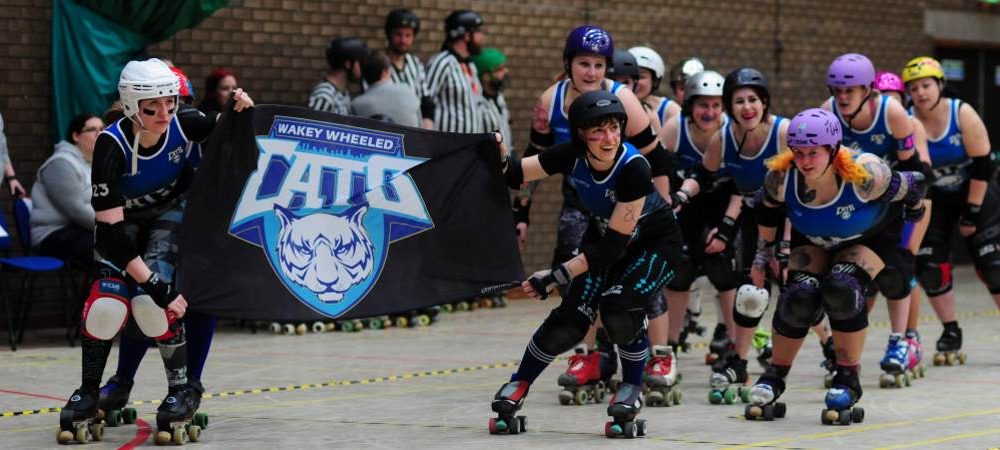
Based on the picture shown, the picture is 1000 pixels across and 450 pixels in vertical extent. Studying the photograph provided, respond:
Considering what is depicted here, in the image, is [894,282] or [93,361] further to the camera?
[894,282]

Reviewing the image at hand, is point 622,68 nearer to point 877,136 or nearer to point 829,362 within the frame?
point 877,136

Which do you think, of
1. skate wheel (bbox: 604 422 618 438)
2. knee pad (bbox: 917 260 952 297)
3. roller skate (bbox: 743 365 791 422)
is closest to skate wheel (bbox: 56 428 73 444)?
skate wheel (bbox: 604 422 618 438)

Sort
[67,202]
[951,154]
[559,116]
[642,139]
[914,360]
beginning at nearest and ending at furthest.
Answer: [642,139]
[559,116]
[914,360]
[951,154]
[67,202]

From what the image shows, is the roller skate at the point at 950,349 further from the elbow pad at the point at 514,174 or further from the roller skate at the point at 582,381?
the elbow pad at the point at 514,174

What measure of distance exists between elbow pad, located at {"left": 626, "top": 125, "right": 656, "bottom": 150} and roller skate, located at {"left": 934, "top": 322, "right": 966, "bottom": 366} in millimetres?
2671

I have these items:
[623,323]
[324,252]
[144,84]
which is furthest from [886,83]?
[144,84]

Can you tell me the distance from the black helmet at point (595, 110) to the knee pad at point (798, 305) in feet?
3.92

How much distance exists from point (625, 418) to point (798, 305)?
112 cm

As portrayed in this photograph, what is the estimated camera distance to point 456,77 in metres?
12.2

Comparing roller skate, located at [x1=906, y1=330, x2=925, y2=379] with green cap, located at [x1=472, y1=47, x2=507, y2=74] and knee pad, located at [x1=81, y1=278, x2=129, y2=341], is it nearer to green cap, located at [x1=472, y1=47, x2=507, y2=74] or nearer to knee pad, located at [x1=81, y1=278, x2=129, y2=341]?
knee pad, located at [x1=81, y1=278, x2=129, y2=341]

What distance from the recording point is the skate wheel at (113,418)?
6871 mm

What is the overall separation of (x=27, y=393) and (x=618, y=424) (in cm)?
309

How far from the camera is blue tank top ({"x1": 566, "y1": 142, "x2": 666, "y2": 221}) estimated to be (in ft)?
22.0

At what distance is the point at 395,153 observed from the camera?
744 centimetres
